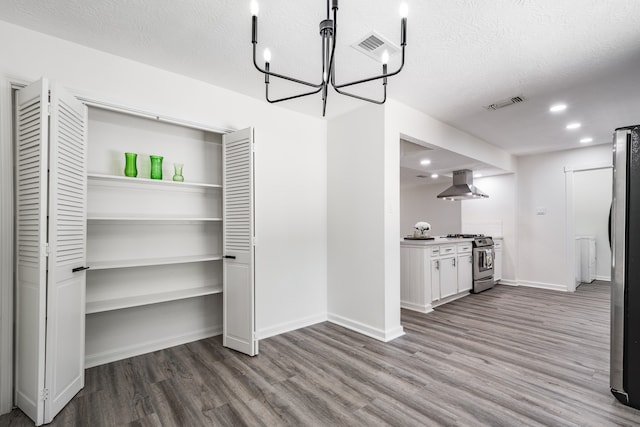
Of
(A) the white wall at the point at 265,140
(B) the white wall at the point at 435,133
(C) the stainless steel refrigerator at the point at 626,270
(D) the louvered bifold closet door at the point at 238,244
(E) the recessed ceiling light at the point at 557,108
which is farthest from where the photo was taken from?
(E) the recessed ceiling light at the point at 557,108

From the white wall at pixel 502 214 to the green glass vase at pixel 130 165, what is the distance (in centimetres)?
627

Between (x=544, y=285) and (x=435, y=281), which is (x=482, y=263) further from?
(x=435, y=281)

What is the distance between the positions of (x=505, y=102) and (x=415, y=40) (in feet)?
5.75

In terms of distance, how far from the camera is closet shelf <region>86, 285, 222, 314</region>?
2.38 metres

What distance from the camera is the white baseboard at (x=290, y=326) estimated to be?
3.25 m

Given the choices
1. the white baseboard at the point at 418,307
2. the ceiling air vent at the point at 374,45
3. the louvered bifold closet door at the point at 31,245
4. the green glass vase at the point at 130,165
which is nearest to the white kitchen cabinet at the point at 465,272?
the white baseboard at the point at 418,307

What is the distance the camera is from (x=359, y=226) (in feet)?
11.3

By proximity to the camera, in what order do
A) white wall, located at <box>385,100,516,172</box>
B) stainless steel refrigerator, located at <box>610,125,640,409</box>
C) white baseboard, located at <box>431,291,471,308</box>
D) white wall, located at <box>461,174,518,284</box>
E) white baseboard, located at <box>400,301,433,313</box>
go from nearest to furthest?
stainless steel refrigerator, located at <box>610,125,640,409</box>, white wall, located at <box>385,100,516,172</box>, white baseboard, located at <box>400,301,433,313</box>, white baseboard, located at <box>431,291,471,308</box>, white wall, located at <box>461,174,518,284</box>

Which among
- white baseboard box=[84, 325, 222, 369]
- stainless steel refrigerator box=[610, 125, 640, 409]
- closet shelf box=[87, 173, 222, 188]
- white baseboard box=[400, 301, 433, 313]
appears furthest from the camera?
white baseboard box=[400, 301, 433, 313]

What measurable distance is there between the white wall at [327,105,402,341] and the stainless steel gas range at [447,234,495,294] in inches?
100

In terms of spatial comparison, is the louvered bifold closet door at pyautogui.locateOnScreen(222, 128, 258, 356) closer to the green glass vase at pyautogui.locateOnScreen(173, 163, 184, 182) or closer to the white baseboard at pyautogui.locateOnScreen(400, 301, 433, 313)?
the green glass vase at pyautogui.locateOnScreen(173, 163, 184, 182)

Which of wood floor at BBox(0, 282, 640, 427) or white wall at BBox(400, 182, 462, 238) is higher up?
white wall at BBox(400, 182, 462, 238)

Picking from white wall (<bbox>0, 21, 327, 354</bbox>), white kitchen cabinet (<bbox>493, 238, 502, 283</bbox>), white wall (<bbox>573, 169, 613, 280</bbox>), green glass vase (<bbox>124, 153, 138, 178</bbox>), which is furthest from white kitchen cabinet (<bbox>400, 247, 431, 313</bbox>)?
white wall (<bbox>573, 169, 613, 280</bbox>)

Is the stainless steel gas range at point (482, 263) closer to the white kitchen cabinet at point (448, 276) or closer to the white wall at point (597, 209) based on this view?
the white kitchen cabinet at point (448, 276)
